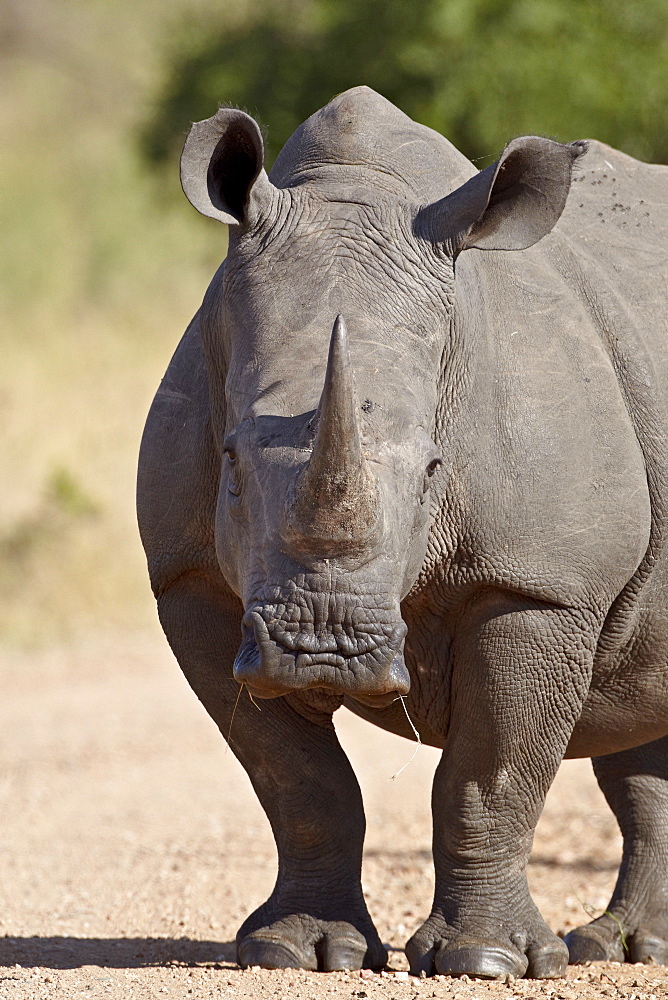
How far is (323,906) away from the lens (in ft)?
16.2

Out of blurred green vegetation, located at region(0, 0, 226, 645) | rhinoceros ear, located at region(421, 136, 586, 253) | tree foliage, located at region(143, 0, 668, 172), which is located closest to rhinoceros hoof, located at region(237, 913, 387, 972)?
rhinoceros ear, located at region(421, 136, 586, 253)

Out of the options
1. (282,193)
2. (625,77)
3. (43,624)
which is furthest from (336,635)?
(625,77)

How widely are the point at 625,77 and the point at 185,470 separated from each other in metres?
16.0

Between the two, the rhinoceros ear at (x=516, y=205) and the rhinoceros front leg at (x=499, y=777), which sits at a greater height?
the rhinoceros ear at (x=516, y=205)

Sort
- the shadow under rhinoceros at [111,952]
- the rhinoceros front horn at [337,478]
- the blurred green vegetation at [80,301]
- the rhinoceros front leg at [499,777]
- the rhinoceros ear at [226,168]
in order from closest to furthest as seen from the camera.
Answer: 1. the rhinoceros front horn at [337,478]
2. the rhinoceros ear at [226,168]
3. the rhinoceros front leg at [499,777]
4. the shadow under rhinoceros at [111,952]
5. the blurred green vegetation at [80,301]

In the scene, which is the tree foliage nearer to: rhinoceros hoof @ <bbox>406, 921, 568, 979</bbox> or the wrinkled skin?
the wrinkled skin

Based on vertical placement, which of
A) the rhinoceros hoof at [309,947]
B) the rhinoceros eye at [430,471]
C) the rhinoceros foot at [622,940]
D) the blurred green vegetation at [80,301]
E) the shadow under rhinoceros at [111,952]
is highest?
the blurred green vegetation at [80,301]

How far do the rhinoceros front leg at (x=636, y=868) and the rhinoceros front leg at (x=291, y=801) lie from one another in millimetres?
1041

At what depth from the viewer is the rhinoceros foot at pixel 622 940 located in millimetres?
5562

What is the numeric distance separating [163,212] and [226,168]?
2114 centimetres

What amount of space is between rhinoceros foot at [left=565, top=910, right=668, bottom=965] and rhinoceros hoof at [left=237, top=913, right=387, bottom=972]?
990 millimetres

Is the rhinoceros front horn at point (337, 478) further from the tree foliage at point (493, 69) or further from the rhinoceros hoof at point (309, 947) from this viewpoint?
the tree foliage at point (493, 69)

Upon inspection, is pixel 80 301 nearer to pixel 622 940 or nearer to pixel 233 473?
pixel 622 940

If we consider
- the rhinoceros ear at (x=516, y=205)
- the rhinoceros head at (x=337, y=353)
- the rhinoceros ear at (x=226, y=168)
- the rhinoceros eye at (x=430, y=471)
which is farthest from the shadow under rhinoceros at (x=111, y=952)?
the rhinoceros ear at (x=516, y=205)
